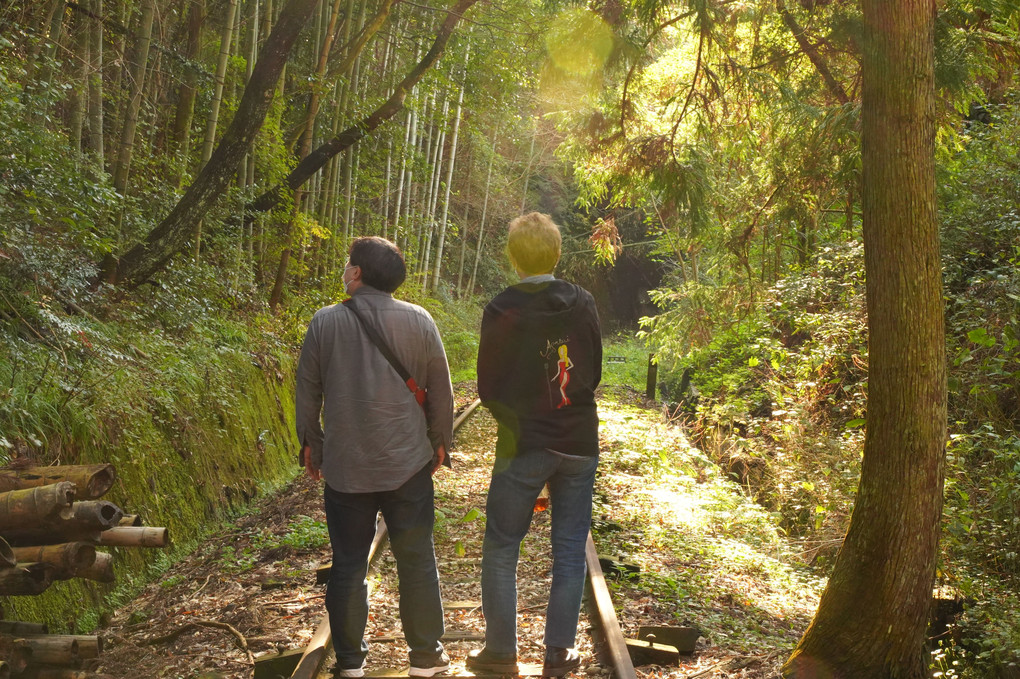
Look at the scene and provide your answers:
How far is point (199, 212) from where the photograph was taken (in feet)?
24.9

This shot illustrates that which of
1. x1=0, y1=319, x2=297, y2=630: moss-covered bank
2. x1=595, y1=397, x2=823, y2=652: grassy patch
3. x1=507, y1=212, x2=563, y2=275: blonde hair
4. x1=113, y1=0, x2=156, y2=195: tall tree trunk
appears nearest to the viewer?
x1=507, y1=212, x2=563, y2=275: blonde hair

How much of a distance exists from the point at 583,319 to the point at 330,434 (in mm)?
1186

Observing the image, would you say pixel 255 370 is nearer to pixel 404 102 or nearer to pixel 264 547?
pixel 264 547

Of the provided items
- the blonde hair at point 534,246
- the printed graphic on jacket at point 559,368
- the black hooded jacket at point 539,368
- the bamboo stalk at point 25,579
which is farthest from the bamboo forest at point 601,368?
the blonde hair at point 534,246

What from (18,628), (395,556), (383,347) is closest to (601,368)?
(383,347)

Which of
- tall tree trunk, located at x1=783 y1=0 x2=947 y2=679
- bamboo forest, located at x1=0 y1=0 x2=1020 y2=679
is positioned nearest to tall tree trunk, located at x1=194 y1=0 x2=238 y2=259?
bamboo forest, located at x1=0 y1=0 x2=1020 y2=679

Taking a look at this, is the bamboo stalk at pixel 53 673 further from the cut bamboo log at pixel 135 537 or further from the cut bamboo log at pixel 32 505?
the cut bamboo log at pixel 32 505

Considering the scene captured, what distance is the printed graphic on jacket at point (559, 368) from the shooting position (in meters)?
3.30

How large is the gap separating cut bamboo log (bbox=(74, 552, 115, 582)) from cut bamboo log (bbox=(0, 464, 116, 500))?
0.28 m

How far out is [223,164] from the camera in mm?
Answer: 7508

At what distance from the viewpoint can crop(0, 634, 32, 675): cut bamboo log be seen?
124 inches

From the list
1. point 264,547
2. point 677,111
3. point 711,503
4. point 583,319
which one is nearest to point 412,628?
point 583,319

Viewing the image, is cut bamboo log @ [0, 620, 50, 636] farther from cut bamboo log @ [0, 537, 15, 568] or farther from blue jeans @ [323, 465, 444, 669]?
blue jeans @ [323, 465, 444, 669]

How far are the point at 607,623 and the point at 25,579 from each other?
2743 mm
